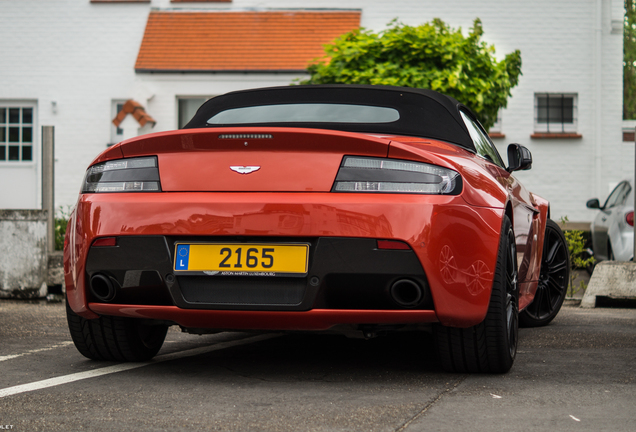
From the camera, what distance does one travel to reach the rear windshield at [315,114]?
4375mm

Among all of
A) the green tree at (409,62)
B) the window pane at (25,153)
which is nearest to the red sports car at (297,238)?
the green tree at (409,62)

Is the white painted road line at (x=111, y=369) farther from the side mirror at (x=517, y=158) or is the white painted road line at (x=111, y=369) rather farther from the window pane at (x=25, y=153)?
the window pane at (x=25, y=153)

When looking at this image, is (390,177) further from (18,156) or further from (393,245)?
(18,156)

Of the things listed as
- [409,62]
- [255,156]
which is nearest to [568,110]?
[409,62]

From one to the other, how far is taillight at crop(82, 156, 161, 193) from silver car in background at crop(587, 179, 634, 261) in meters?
6.78

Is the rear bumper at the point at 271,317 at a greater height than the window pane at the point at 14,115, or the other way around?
Result: the window pane at the point at 14,115

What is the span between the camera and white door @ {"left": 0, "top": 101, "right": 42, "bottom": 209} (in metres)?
17.2

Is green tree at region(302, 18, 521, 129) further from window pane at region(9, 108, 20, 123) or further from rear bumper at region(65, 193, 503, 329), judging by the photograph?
window pane at region(9, 108, 20, 123)

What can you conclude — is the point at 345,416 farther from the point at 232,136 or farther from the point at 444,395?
the point at 232,136

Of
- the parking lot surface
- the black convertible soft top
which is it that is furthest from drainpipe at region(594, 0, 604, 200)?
the black convertible soft top

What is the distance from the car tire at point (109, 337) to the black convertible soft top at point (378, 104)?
1.08 metres

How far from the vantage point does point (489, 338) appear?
3.62m

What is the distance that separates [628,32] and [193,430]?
A: 135 ft

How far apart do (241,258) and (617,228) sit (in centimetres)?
715
